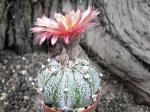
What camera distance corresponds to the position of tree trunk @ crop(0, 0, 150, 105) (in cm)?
233

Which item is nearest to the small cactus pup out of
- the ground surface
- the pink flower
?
the pink flower

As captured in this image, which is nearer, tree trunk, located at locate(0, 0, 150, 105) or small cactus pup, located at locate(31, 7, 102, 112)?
small cactus pup, located at locate(31, 7, 102, 112)

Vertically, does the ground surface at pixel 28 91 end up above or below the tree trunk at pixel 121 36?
below

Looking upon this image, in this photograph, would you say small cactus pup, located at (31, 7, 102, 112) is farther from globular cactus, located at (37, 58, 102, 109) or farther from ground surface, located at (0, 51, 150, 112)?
ground surface, located at (0, 51, 150, 112)

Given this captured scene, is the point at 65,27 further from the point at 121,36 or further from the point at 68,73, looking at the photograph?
the point at 121,36

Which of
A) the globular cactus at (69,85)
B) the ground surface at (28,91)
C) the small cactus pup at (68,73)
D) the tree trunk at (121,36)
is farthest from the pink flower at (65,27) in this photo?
the ground surface at (28,91)

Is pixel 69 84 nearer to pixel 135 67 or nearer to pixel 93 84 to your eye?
pixel 93 84

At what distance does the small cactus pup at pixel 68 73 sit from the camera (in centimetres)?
185

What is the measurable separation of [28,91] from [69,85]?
2.02 feet

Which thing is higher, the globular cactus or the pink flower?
the pink flower

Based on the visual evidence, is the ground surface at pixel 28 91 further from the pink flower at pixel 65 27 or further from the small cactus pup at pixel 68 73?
the pink flower at pixel 65 27

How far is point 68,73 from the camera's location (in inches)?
75.0

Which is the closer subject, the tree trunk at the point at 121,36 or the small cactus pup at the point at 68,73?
the small cactus pup at the point at 68,73

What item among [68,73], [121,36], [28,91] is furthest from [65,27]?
[28,91]
